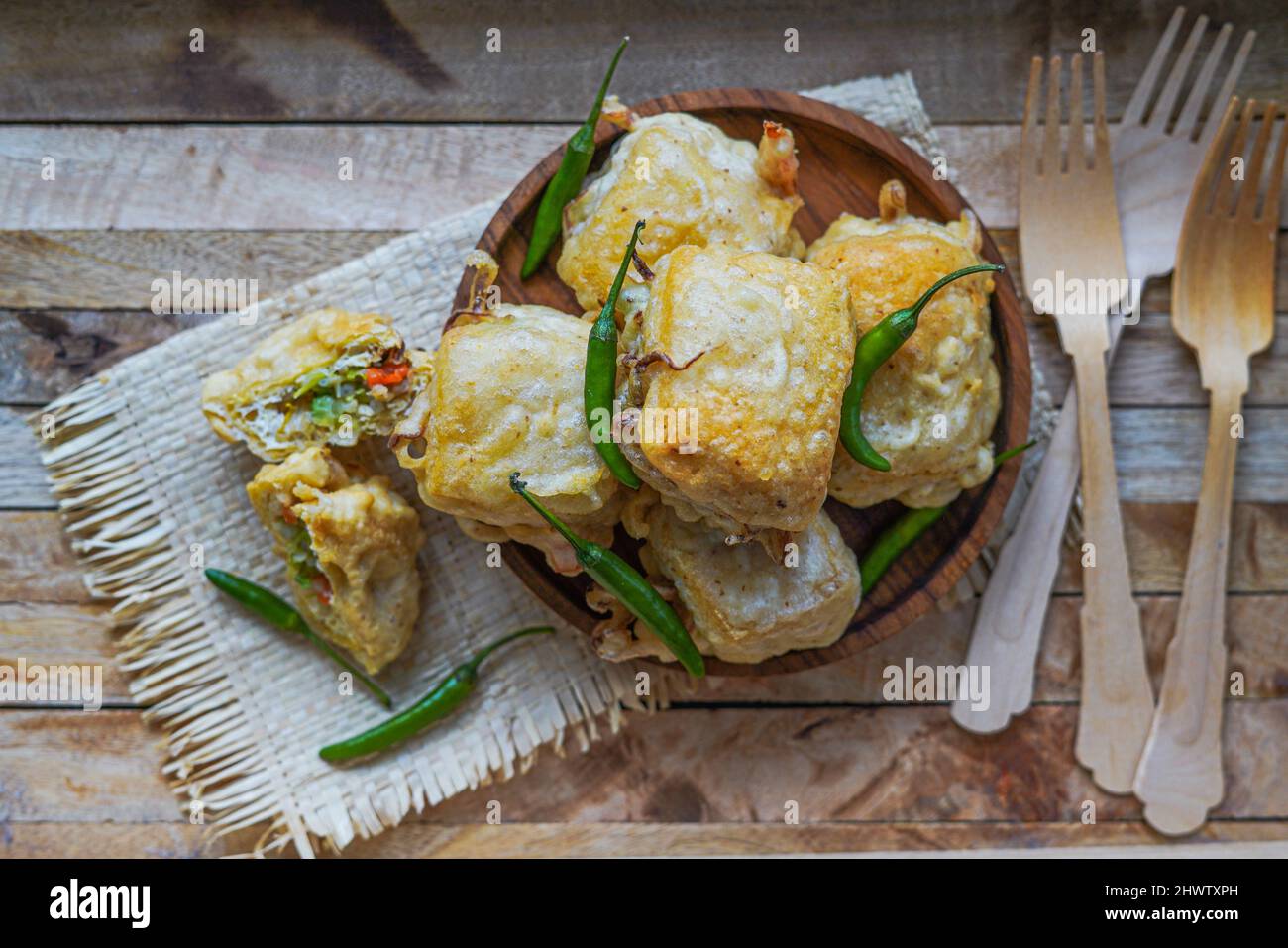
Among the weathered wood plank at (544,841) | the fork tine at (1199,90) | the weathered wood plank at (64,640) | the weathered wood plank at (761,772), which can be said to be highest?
the fork tine at (1199,90)

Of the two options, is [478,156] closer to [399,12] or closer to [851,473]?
[399,12]

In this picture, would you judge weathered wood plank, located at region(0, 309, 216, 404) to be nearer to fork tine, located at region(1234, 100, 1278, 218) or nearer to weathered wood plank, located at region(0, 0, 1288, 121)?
weathered wood plank, located at region(0, 0, 1288, 121)

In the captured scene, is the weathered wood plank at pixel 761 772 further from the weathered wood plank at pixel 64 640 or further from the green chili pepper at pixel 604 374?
the green chili pepper at pixel 604 374

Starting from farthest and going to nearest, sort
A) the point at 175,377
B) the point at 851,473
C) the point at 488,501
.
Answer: the point at 175,377 < the point at 851,473 < the point at 488,501

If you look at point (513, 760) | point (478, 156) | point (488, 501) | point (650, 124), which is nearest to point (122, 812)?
point (513, 760)

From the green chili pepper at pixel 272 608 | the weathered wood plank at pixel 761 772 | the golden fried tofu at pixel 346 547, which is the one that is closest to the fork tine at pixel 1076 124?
the weathered wood plank at pixel 761 772
